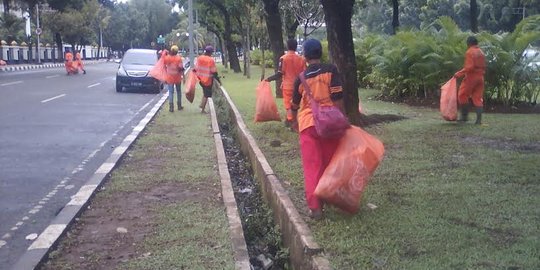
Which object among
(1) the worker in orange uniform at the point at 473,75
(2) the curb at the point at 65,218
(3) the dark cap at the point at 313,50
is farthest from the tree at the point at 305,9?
(3) the dark cap at the point at 313,50

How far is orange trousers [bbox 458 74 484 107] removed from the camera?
33.7 ft

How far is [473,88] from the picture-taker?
10.4 meters

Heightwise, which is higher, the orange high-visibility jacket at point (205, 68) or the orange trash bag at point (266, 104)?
the orange high-visibility jacket at point (205, 68)

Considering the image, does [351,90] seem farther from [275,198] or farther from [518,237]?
[518,237]

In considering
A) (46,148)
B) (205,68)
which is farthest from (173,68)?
(46,148)

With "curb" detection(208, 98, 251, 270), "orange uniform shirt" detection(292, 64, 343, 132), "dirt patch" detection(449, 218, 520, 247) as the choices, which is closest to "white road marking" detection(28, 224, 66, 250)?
"curb" detection(208, 98, 251, 270)

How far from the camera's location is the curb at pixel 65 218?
4.62 m

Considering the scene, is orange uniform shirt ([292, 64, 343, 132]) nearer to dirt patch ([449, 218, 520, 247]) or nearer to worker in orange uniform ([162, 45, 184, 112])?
dirt patch ([449, 218, 520, 247])

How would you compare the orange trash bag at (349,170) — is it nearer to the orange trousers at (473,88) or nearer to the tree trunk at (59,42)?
the orange trousers at (473,88)

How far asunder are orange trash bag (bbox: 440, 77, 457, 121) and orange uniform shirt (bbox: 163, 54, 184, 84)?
21.0 ft

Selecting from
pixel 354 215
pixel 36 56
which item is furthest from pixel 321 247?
pixel 36 56

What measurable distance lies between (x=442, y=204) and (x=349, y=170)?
1152 millimetres

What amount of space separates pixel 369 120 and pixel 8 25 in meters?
43.6

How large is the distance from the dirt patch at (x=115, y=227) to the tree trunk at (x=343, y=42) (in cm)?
415
